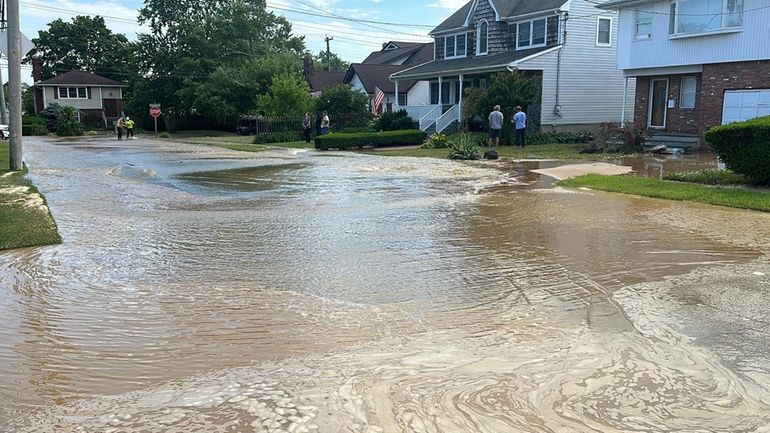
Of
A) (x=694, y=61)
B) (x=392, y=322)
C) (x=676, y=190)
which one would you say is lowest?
(x=392, y=322)

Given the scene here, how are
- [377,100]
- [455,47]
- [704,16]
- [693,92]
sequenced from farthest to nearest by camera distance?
[377,100] < [455,47] < [693,92] < [704,16]

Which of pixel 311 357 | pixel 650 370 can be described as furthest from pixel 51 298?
pixel 650 370

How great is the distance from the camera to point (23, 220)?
33.4ft

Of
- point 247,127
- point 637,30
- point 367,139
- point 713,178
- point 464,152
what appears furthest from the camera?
point 247,127

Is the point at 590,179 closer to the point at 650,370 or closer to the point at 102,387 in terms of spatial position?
the point at 650,370

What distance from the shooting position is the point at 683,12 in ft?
78.9

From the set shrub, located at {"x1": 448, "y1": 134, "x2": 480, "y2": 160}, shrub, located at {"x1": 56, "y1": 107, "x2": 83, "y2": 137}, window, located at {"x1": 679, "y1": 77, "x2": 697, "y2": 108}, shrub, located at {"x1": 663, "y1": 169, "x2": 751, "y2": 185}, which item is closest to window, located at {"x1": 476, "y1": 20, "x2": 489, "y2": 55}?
window, located at {"x1": 679, "y1": 77, "x2": 697, "y2": 108}

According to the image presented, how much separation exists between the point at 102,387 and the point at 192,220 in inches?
253

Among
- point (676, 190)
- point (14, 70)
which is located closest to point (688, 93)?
point (676, 190)

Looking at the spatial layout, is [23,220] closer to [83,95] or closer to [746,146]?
[746,146]

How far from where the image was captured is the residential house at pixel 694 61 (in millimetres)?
22078

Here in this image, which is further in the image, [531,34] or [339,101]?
[339,101]

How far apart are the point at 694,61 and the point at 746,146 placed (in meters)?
12.7

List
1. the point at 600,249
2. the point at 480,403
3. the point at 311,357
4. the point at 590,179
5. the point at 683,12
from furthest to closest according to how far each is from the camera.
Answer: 1. the point at 683,12
2. the point at 590,179
3. the point at 600,249
4. the point at 311,357
5. the point at 480,403
